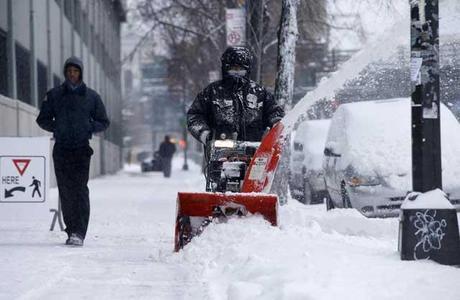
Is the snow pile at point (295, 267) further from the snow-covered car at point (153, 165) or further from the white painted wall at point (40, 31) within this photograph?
the snow-covered car at point (153, 165)

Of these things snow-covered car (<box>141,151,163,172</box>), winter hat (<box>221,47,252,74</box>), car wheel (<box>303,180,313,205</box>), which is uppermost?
winter hat (<box>221,47,252,74</box>)

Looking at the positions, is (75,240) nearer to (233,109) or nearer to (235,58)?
(233,109)

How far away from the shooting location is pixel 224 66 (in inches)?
320

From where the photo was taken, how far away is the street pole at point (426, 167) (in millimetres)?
6035

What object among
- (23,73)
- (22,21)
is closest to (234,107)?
(22,21)

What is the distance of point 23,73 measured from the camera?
20047 mm

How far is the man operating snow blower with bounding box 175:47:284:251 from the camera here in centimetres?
746

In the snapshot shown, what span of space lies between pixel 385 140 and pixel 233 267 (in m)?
6.19

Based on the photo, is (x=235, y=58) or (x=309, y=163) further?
(x=309, y=163)

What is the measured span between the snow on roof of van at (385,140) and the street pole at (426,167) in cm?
502

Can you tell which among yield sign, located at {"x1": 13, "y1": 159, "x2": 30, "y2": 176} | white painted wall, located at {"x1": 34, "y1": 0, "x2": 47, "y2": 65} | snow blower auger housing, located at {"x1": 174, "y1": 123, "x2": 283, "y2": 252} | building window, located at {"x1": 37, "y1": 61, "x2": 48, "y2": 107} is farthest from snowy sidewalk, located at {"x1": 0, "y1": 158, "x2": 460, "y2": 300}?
building window, located at {"x1": 37, "y1": 61, "x2": 48, "y2": 107}

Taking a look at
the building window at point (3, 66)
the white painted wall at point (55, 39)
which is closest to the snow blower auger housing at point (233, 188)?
the building window at point (3, 66)

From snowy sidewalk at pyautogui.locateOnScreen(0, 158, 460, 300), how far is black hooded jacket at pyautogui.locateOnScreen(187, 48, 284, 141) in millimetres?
1079

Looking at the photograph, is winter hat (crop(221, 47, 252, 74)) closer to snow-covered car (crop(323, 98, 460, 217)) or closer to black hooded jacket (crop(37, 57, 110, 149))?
black hooded jacket (crop(37, 57, 110, 149))
